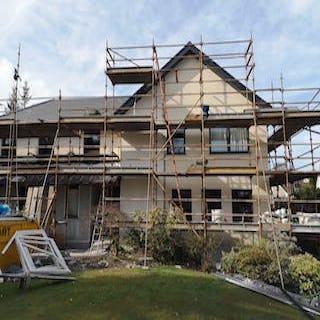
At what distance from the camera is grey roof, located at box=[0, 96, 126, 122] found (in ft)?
69.8

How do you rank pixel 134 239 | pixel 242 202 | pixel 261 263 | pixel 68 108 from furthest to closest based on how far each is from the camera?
pixel 68 108 < pixel 242 202 < pixel 134 239 < pixel 261 263

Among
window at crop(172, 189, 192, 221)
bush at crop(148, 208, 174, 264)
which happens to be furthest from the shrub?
window at crop(172, 189, 192, 221)

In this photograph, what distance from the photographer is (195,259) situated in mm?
15086

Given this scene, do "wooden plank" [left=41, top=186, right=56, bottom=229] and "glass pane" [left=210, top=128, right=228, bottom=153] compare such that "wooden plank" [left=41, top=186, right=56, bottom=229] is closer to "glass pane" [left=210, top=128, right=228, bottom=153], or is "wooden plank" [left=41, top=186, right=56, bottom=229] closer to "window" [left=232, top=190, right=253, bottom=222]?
"glass pane" [left=210, top=128, right=228, bottom=153]

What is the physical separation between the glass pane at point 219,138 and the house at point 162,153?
0.05 meters

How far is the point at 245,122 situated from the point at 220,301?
10528 millimetres

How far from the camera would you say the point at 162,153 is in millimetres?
19297

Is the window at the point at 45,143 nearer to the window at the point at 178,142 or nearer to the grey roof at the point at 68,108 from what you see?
the grey roof at the point at 68,108

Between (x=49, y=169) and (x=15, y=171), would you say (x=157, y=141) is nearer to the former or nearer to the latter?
(x=49, y=169)

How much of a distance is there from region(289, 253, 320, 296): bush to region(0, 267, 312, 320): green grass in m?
2.44

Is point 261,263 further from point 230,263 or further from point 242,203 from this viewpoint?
point 242,203

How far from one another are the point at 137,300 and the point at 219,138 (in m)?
11.9

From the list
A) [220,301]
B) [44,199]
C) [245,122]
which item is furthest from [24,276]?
[245,122]

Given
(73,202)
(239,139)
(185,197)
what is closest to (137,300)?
(185,197)
